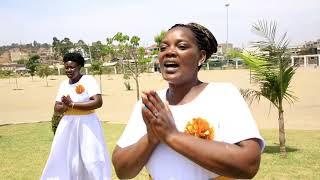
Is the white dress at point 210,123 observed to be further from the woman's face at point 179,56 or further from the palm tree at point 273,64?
the palm tree at point 273,64

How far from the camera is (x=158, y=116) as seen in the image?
1.92 metres

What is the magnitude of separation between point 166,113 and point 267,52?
746 cm

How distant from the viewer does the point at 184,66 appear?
218cm

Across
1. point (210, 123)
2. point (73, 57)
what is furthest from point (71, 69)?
point (210, 123)

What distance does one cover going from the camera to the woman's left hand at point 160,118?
1919 millimetres

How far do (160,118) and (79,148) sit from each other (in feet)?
16.1

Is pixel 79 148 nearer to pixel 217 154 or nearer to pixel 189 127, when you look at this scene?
pixel 189 127

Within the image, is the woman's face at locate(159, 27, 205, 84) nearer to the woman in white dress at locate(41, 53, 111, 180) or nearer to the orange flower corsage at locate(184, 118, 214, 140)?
the orange flower corsage at locate(184, 118, 214, 140)

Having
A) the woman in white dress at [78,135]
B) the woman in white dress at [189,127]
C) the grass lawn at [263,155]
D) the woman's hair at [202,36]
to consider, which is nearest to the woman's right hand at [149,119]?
the woman in white dress at [189,127]

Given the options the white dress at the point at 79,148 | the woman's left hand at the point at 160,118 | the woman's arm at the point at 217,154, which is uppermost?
the woman's left hand at the point at 160,118

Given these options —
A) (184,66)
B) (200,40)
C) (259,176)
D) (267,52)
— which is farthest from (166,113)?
(267,52)

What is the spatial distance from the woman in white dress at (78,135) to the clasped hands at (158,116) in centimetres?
457

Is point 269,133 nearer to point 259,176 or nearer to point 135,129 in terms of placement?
point 259,176

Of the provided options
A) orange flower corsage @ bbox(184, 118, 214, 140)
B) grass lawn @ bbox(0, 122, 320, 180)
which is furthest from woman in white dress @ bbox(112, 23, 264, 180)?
grass lawn @ bbox(0, 122, 320, 180)
